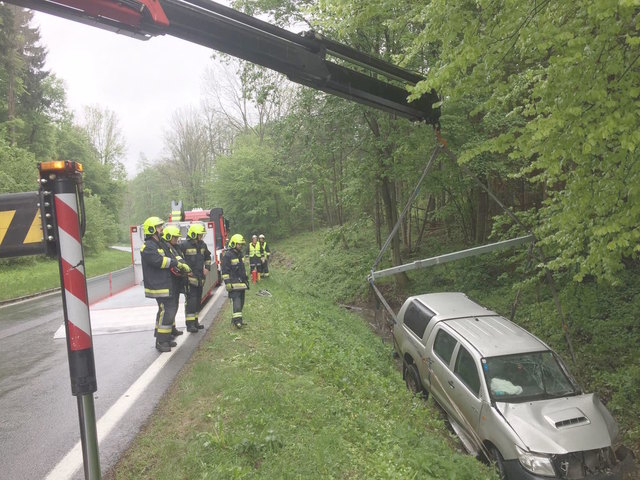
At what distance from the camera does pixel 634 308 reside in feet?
29.1

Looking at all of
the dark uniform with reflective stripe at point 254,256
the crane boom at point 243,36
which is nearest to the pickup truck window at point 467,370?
the crane boom at point 243,36

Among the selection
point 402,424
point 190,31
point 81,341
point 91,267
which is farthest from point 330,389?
point 91,267

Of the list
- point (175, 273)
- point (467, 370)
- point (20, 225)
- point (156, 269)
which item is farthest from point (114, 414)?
point (467, 370)

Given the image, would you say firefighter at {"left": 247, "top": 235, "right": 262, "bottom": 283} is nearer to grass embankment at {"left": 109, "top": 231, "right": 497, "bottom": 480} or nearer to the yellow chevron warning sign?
grass embankment at {"left": 109, "top": 231, "right": 497, "bottom": 480}

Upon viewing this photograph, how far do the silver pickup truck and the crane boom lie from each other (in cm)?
364

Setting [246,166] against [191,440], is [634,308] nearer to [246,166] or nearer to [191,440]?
[191,440]

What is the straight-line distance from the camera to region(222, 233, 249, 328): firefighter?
732 centimetres

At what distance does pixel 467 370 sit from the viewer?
18.7ft

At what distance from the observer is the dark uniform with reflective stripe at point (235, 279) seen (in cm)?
732

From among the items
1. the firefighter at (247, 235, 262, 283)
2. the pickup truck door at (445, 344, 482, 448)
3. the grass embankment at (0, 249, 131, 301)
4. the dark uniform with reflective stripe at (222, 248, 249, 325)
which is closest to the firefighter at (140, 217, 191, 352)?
the dark uniform with reflective stripe at (222, 248, 249, 325)

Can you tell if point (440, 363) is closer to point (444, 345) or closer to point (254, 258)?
point (444, 345)

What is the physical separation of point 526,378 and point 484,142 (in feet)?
10.8

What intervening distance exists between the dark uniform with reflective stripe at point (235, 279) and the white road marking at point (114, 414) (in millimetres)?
1126

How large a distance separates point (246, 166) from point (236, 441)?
29.1 m
